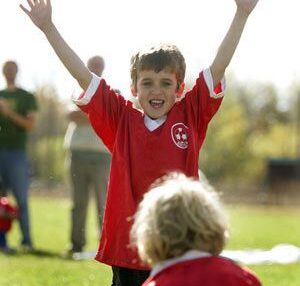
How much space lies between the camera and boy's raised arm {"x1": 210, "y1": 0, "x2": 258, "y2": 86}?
13.9 feet

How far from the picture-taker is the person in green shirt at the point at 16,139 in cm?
964

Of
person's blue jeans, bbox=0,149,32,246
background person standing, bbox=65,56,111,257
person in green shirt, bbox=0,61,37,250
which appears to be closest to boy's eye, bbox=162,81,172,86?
background person standing, bbox=65,56,111,257

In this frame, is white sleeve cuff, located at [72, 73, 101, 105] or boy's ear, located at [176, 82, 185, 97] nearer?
white sleeve cuff, located at [72, 73, 101, 105]

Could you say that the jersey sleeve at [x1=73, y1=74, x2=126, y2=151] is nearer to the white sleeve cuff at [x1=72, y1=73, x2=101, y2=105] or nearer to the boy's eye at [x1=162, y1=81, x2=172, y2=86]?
the white sleeve cuff at [x1=72, y1=73, x2=101, y2=105]

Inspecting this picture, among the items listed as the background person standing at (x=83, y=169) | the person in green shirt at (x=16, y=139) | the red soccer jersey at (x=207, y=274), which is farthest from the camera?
the person in green shirt at (x=16, y=139)

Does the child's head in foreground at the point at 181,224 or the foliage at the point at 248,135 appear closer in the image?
the child's head in foreground at the point at 181,224

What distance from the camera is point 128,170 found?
4.22 meters

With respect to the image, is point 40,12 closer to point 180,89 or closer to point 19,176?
point 180,89

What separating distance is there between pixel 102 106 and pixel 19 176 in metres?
5.56

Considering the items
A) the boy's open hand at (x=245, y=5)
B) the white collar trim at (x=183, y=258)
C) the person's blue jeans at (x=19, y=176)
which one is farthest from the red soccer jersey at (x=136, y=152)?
the person's blue jeans at (x=19, y=176)

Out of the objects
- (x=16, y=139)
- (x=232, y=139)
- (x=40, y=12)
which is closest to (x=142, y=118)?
(x=40, y=12)

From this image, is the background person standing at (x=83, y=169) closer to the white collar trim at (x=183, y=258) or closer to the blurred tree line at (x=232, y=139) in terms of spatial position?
the white collar trim at (x=183, y=258)

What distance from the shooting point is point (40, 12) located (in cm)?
430

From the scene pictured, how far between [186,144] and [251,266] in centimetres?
440
